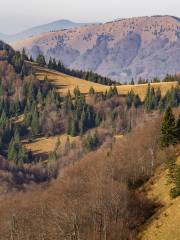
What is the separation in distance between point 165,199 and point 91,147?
435ft

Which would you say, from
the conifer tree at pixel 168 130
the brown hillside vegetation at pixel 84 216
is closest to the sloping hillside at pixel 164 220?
the brown hillside vegetation at pixel 84 216

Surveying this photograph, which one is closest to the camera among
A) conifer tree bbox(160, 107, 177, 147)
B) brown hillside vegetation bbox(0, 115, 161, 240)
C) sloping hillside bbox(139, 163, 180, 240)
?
sloping hillside bbox(139, 163, 180, 240)

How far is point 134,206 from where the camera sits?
2068 inches

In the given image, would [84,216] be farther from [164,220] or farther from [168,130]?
[168,130]

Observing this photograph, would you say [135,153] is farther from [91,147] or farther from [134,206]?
[91,147]

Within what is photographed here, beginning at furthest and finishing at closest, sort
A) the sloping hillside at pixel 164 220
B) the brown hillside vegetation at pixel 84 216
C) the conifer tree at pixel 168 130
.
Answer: the conifer tree at pixel 168 130, the brown hillside vegetation at pixel 84 216, the sloping hillside at pixel 164 220

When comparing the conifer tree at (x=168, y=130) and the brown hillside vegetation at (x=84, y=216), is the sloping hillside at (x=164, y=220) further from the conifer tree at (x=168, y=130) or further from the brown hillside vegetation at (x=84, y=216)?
the conifer tree at (x=168, y=130)

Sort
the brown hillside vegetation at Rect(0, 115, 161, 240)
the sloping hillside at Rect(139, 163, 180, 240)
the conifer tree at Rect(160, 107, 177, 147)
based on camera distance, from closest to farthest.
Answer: the sloping hillside at Rect(139, 163, 180, 240), the brown hillside vegetation at Rect(0, 115, 161, 240), the conifer tree at Rect(160, 107, 177, 147)

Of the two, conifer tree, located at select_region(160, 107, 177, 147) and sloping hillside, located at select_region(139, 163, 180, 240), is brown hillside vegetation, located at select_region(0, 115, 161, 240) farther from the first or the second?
conifer tree, located at select_region(160, 107, 177, 147)

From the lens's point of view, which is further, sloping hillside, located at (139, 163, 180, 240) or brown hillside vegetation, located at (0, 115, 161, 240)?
brown hillside vegetation, located at (0, 115, 161, 240)

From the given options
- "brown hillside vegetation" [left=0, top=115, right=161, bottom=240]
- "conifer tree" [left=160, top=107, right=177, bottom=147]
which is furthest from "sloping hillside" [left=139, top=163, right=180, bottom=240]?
"conifer tree" [left=160, top=107, right=177, bottom=147]

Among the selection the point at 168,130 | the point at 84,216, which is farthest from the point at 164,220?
the point at 168,130

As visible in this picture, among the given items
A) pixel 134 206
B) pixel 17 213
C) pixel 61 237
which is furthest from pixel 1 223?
pixel 134 206

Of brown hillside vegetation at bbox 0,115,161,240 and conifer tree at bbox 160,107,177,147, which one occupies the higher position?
conifer tree at bbox 160,107,177,147
